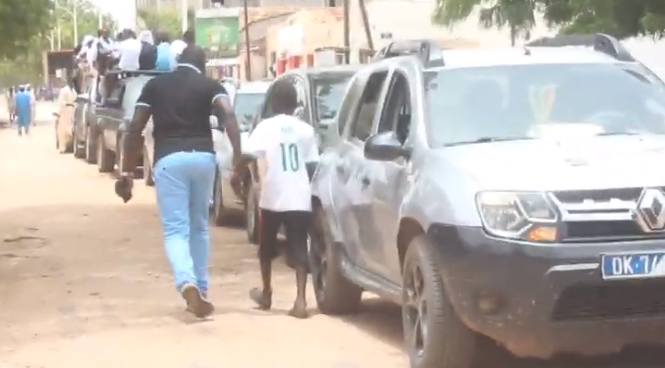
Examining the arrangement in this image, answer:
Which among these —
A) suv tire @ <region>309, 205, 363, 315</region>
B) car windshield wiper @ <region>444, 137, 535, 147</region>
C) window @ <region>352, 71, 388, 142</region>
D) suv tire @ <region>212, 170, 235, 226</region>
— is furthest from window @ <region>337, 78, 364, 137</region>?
suv tire @ <region>212, 170, 235, 226</region>

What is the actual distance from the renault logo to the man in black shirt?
3.34m

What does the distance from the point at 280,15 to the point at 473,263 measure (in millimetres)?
50873

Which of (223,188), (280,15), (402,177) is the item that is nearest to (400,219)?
(402,177)

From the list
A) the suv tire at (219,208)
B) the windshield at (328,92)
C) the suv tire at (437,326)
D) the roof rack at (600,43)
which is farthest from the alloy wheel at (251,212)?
the suv tire at (437,326)

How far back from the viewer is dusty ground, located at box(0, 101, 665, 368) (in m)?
7.77

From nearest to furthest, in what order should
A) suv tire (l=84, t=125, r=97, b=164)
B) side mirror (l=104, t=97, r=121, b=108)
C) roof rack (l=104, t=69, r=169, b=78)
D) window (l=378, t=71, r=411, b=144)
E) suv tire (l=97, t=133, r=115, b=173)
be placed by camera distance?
window (l=378, t=71, r=411, b=144) < side mirror (l=104, t=97, r=121, b=108) < roof rack (l=104, t=69, r=169, b=78) < suv tire (l=97, t=133, r=115, b=173) < suv tire (l=84, t=125, r=97, b=164)

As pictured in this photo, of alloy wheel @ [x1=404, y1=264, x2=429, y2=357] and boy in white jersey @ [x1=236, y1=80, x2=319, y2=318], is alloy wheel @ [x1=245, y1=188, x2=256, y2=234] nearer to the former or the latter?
boy in white jersey @ [x1=236, y1=80, x2=319, y2=318]

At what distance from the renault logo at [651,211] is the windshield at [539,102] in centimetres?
101

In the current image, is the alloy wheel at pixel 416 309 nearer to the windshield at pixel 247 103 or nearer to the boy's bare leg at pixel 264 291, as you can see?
the boy's bare leg at pixel 264 291

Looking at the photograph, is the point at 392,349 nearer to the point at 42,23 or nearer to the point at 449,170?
the point at 449,170

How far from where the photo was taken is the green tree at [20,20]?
17.3 m

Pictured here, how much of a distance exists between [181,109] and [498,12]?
597 centimetres

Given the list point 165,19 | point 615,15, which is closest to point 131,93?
point 615,15

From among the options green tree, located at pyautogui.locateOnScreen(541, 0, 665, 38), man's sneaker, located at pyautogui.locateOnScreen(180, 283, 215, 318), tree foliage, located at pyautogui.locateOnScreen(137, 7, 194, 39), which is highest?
tree foliage, located at pyautogui.locateOnScreen(137, 7, 194, 39)
